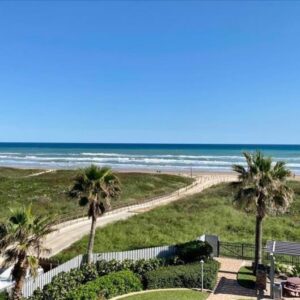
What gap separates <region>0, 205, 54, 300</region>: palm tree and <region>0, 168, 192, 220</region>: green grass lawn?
19727mm

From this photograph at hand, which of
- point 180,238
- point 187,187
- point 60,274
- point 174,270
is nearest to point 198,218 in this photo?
point 180,238

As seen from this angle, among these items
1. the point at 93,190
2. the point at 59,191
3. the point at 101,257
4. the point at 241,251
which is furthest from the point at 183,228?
the point at 59,191

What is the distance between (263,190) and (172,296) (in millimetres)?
7726

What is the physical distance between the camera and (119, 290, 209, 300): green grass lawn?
20.3 m

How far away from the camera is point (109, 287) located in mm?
20359

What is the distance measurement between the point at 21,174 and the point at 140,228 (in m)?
52.5

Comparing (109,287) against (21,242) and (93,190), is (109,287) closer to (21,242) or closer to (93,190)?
(93,190)

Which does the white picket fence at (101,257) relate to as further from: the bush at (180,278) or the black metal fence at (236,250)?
the black metal fence at (236,250)

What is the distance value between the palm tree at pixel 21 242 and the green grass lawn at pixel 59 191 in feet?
64.7

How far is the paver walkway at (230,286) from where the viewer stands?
68.0ft

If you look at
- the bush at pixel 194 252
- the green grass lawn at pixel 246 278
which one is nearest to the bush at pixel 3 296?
the bush at pixel 194 252

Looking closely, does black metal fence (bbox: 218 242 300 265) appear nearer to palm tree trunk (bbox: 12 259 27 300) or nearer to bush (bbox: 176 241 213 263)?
bush (bbox: 176 241 213 263)

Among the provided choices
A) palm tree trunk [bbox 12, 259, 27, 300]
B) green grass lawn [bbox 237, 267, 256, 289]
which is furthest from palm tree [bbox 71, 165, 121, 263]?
green grass lawn [bbox 237, 267, 256, 289]

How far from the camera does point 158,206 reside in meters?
44.6
